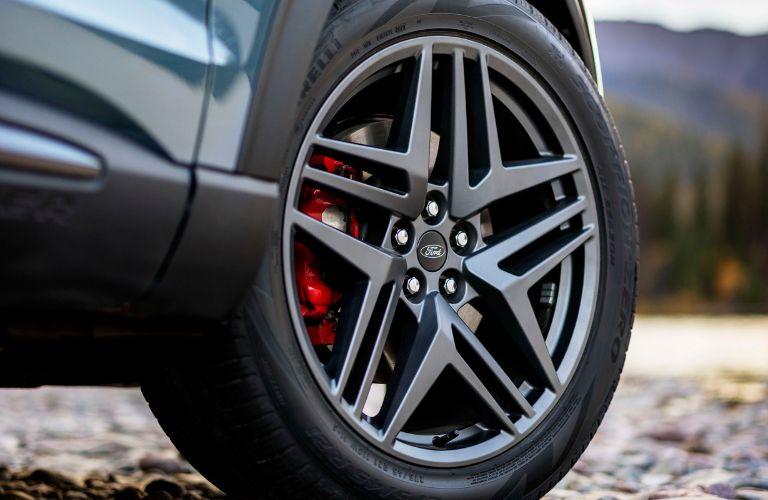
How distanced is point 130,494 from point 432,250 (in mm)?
1086

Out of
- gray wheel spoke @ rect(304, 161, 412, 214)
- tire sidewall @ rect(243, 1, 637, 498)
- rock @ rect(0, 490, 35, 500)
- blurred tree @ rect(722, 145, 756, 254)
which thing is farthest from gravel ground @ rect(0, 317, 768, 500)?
blurred tree @ rect(722, 145, 756, 254)

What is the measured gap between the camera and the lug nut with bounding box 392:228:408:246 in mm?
1858

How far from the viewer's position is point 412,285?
188cm

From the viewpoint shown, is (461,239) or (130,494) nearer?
(461,239)

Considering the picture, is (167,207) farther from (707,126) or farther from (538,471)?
(707,126)

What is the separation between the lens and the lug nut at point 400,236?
186 cm

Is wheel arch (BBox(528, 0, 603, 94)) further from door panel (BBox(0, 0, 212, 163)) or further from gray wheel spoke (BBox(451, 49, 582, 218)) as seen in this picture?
door panel (BBox(0, 0, 212, 163))

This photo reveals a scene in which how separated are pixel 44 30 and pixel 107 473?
6.01ft

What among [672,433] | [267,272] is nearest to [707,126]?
[672,433]

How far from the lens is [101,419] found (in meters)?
4.41

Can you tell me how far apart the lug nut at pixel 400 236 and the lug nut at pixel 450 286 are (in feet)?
0.46

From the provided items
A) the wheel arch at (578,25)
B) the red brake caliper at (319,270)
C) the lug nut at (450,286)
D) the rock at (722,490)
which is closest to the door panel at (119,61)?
the red brake caliper at (319,270)

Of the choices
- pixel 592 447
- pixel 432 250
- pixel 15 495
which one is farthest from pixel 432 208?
pixel 592 447

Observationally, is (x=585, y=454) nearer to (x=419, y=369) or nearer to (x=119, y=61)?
(x=419, y=369)
